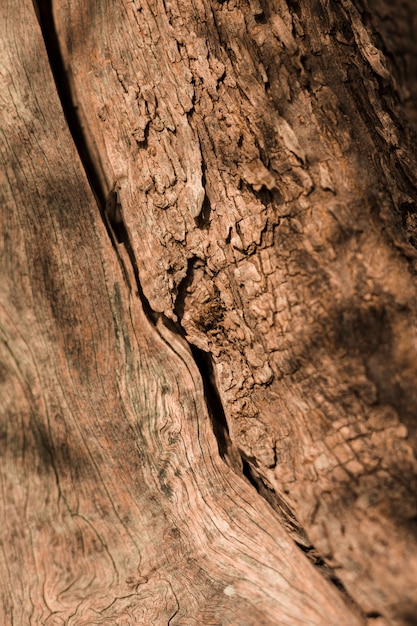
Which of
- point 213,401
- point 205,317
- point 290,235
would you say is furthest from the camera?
point 213,401

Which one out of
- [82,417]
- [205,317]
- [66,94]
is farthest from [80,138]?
[82,417]

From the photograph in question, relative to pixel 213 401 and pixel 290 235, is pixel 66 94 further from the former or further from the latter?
pixel 213 401

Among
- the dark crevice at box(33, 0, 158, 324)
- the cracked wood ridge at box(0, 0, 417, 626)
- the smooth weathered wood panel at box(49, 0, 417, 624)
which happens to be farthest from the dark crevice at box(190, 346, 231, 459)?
the dark crevice at box(33, 0, 158, 324)

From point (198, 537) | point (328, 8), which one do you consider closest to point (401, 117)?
point (328, 8)

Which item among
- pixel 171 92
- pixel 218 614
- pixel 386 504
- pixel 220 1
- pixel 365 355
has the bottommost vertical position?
pixel 218 614

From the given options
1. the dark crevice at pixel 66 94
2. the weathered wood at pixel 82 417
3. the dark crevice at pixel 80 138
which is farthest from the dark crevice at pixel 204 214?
the dark crevice at pixel 66 94

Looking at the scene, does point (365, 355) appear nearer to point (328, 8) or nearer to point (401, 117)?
point (401, 117)

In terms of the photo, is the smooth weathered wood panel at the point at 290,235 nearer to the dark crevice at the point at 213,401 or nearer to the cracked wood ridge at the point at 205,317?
the cracked wood ridge at the point at 205,317
